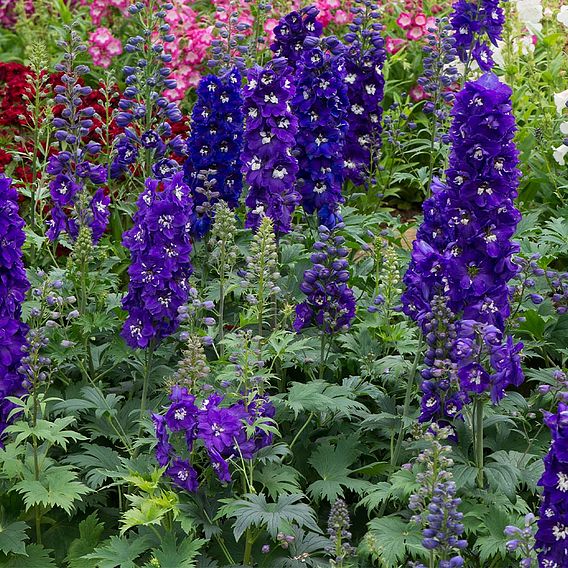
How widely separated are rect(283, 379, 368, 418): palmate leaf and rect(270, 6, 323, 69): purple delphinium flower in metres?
2.35

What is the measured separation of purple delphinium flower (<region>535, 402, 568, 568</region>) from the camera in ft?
11.1

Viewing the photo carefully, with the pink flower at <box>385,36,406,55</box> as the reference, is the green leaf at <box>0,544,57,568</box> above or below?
below

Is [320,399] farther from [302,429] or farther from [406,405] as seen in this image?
[406,405]

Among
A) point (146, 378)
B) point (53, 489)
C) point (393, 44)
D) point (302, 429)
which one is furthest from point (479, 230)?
point (393, 44)

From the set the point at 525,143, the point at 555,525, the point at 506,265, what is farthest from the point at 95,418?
the point at 525,143

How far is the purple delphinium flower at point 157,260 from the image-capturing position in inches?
188

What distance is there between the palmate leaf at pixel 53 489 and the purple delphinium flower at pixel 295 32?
3030 mm

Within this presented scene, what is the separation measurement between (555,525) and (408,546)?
3.11 feet

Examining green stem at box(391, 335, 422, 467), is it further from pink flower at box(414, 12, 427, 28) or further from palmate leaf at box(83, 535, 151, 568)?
pink flower at box(414, 12, 427, 28)

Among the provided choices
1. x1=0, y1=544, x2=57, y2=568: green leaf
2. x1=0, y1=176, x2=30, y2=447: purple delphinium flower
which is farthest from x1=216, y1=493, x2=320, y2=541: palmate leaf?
x1=0, y1=176, x2=30, y2=447: purple delphinium flower

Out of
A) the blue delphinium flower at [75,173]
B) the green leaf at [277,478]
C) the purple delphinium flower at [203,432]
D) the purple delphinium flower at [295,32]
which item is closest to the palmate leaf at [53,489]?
the purple delphinium flower at [203,432]

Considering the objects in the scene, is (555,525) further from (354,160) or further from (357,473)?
(354,160)

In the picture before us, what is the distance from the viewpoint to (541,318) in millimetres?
5508

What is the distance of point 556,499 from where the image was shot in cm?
343
